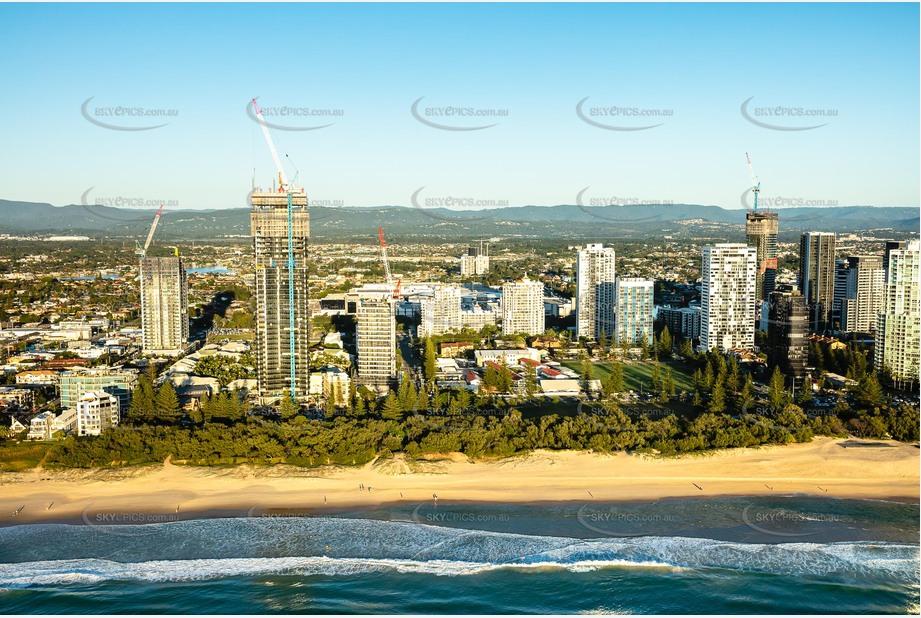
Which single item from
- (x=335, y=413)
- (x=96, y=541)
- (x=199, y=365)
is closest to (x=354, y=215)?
(x=199, y=365)

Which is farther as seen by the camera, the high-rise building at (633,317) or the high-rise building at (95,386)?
the high-rise building at (633,317)

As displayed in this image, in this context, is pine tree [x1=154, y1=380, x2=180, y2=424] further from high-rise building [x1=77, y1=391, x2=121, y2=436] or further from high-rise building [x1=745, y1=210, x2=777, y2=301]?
high-rise building [x1=745, y1=210, x2=777, y2=301]

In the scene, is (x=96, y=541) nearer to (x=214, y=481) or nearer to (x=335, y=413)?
(x=214, y=481)

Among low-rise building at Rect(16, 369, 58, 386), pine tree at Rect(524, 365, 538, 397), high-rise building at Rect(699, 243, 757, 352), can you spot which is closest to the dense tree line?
pine tree at Rect(524, 365, 538, 397)

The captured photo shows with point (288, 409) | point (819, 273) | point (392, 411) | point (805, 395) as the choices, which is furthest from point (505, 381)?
point (819, 273)

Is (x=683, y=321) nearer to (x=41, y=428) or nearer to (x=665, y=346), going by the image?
(x=665, y=346)

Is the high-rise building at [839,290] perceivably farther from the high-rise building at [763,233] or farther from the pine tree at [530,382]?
the pine tree at [530,382]

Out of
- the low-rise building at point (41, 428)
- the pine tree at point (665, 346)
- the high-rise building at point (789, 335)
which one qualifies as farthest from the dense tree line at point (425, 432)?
the pine tree at point (665, 346)
